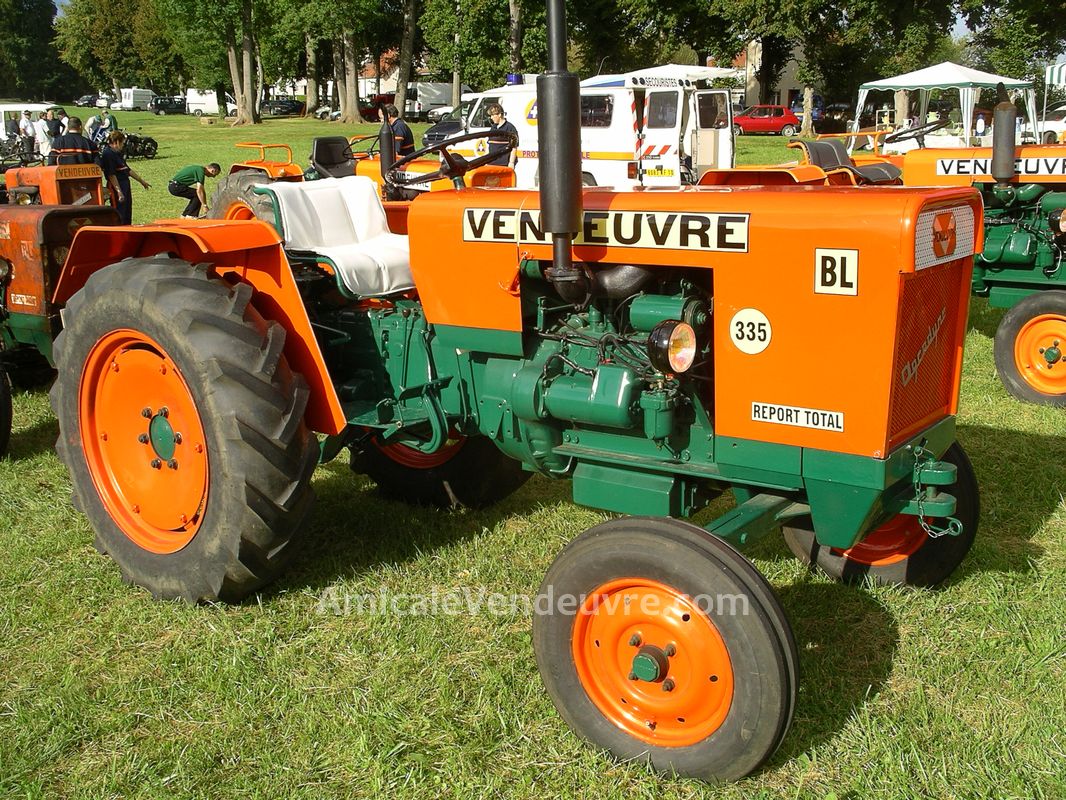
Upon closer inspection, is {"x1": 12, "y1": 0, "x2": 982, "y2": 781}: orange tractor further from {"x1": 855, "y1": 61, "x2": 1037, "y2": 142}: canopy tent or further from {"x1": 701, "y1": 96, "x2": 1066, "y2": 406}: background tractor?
{"x1": 855, "y1": 61, "x2": 1037, "y2": 142}: canopy tent

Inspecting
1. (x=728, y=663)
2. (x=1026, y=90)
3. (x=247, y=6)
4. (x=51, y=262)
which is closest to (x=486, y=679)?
(x=728, y=663)

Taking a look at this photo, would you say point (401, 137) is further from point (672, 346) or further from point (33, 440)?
point (672, 346)

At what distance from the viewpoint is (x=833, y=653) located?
10.6 feet

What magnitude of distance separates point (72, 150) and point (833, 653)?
1166cm

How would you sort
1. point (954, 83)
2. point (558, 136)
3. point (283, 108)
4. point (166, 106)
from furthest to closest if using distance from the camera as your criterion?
point (166, 106) → point (283, 108) → point (954, 83) → point (558, 136)

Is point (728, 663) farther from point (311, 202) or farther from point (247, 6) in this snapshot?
point (247, 6)

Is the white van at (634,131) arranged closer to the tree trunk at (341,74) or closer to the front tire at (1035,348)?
the front tire at (1035,348)

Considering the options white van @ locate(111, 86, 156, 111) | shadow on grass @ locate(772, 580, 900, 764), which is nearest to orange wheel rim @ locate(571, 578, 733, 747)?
shadow on grass @ locate(772, 580, 900, 764)

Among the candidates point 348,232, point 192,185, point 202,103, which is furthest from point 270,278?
point 202,103

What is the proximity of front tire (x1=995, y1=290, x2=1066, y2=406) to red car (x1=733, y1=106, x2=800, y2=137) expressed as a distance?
3171 cm

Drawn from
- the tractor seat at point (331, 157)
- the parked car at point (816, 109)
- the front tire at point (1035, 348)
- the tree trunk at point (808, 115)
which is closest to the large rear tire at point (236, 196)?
the tractor seat at point (331, 157)

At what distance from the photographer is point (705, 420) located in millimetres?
2969

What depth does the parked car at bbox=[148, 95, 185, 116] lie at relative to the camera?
6141 cm

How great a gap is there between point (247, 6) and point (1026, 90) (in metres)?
31.0
